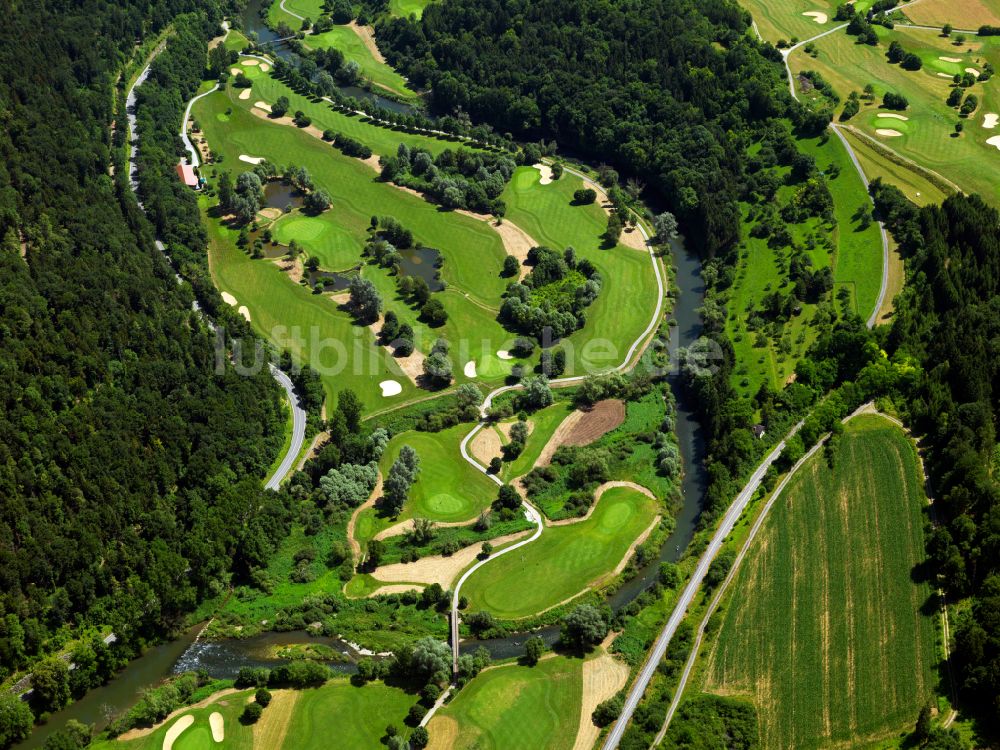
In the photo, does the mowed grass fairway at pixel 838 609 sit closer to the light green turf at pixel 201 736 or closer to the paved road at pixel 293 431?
the light green turf at pixel 201 736

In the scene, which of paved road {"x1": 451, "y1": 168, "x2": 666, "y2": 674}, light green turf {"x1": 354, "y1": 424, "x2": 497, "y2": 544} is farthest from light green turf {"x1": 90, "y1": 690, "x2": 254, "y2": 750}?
Result: light green turf {"x1": 354, "y1": 424, "x2": 497, "y2": 544}

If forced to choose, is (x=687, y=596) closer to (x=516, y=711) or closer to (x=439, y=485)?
(x=516, y=711)

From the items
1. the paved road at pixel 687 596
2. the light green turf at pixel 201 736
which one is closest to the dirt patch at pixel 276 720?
the light green turf at pixel 201 736

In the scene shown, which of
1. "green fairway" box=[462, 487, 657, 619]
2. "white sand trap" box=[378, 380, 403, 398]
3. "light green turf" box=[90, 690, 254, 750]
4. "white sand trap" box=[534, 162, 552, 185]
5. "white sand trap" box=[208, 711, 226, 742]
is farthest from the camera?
"white sand trap" box=[534, 162, 552, 185]

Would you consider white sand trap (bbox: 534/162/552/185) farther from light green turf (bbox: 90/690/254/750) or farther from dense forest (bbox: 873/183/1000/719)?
light green turf (bbox: 90/690/254/750)

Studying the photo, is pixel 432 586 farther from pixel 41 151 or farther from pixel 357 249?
pixel 41 151

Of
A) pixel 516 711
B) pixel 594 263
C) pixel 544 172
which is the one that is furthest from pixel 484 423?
pixel 544 172
